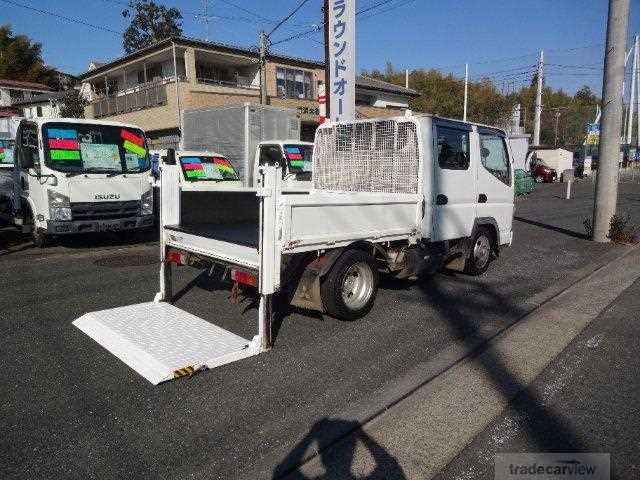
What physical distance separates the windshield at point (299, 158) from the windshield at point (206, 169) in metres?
1.50

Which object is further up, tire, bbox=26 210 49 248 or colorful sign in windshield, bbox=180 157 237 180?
colorful sign in windshield, bbox=180 157 237 180

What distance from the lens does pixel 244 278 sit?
4.47 meters

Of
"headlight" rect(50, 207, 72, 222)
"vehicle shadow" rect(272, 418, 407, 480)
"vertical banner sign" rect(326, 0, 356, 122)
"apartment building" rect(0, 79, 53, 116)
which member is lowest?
"vehicle shadow" rect(272, 418, 407, 480)

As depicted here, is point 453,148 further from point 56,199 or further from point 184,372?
point 56,199

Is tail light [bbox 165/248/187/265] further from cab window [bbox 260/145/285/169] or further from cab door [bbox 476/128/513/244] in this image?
cab window [bbox 260/145/285/169]

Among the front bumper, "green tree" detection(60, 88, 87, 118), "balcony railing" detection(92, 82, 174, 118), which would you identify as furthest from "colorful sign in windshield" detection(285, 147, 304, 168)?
"green tree" detection(60, 88, 87, 118)

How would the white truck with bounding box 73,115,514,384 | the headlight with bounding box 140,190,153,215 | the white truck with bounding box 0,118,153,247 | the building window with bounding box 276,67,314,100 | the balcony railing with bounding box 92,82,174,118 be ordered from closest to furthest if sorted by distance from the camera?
the white truck with bounding box 73,115,514,384 → the white truck with bounding box 0,118,153,247 → the headlight with bounding box 140,190,153,215 → the balcony railing with bounding box 92,82,174,118 → the building window with bounding box 276,67,314,100

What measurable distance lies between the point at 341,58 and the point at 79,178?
6.22 metres

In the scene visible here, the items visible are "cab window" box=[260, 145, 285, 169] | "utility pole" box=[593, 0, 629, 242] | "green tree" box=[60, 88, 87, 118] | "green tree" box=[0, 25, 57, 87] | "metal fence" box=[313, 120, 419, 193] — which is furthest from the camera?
"green tree" box=[0, 25, 57, 87]

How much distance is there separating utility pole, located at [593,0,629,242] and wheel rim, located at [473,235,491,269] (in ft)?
15.5

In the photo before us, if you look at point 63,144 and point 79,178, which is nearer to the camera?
point 79,178

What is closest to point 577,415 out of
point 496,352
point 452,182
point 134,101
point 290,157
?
point 496,352

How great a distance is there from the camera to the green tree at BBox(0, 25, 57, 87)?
50.8m

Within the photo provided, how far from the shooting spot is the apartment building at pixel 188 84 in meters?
24.9
